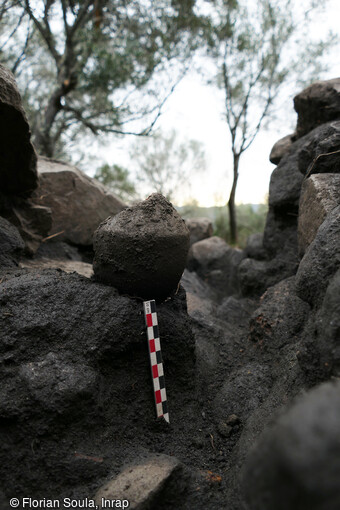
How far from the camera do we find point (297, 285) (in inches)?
86.9

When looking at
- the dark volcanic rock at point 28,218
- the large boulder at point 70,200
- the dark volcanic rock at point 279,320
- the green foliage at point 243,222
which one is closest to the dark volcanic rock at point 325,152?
the dark volcanic rock at point 279,320

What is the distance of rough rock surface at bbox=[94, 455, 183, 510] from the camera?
1730 millimetres

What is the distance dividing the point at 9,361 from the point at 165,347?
108 centimetres

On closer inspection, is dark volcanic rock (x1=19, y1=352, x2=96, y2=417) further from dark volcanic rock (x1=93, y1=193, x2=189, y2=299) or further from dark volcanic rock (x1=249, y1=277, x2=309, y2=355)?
dark volcanic rock (x1=249, y1=277, x2=309, y2=355)

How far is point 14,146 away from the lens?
127 inches

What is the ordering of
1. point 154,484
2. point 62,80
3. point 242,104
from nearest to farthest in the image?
point 154,484 → point 62,80 → point 242,104

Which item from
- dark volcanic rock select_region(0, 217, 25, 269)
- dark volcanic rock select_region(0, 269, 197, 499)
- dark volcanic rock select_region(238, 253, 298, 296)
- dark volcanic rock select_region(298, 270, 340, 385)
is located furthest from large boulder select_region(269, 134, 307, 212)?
dark volcanic rock select_region(0, 217, 25, 269)

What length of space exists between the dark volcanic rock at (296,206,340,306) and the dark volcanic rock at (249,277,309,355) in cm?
89

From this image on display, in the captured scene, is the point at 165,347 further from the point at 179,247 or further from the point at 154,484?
the point at 154,484

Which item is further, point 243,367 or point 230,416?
point 243,367

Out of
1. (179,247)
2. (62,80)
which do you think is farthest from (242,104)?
→ (179,247)

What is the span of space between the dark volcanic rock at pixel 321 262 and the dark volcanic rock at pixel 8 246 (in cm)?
242

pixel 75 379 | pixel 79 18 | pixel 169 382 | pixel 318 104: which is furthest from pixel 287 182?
pixel 79 18

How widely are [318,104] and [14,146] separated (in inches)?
128
